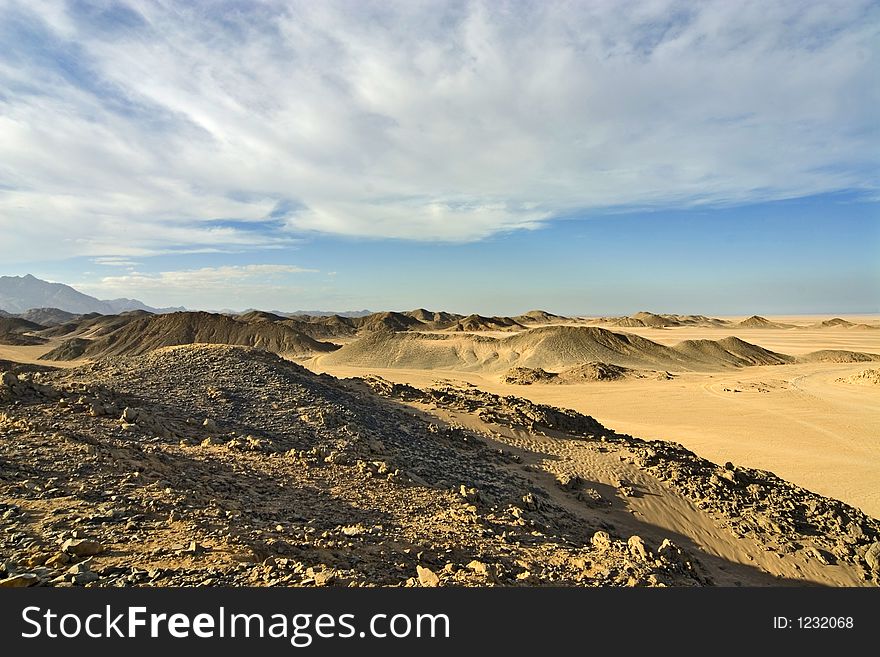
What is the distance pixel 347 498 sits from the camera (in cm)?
797

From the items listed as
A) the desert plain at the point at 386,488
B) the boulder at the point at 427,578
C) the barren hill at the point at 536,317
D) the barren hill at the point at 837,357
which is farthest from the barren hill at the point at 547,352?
the barren hill at the point at 536,317

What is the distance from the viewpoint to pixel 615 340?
4794 centimetres

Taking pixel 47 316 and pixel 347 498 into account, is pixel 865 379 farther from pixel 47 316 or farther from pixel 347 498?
pixel 47 316

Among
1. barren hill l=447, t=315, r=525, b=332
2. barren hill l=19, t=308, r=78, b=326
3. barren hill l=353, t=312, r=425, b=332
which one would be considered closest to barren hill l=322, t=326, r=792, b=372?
barren hill l=447, t=315, r=525, b=332

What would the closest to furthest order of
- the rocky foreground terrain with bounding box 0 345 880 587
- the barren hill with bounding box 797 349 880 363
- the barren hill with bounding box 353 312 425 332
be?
1. the rocky foreground terrain with bounding box 0 345 880 587
2. the barren hill with bounding box 797 349 880 363
3. the barren hill with bounding box 353 312 425 332

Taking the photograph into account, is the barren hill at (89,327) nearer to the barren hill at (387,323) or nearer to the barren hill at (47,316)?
the barren hill at (387,323)

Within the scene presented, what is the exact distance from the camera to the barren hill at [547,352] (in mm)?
45000

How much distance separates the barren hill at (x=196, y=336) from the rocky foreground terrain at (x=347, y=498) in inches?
1691

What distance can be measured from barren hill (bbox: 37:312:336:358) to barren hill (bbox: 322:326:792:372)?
11731 mm

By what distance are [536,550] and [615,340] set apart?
44318mm

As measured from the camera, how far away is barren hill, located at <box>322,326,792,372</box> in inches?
1772

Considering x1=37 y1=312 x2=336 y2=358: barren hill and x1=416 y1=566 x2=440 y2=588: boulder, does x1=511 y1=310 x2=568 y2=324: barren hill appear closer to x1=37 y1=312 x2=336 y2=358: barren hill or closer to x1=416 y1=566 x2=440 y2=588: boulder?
x1=37 y1=312 x2=336 y2=358: barren hill

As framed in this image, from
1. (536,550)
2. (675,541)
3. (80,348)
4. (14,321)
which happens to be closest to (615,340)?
(675,541)

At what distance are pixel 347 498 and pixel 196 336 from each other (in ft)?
182
